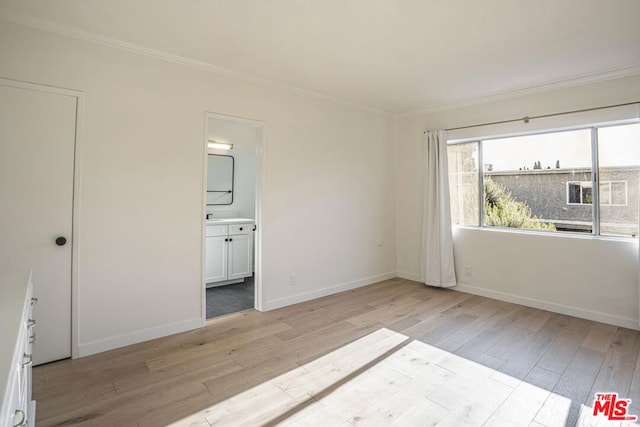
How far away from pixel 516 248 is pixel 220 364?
3.56 m

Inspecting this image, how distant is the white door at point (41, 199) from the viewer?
230cm

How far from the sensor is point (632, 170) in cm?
324

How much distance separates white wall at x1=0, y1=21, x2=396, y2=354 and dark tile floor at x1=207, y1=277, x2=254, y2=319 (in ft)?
1.31

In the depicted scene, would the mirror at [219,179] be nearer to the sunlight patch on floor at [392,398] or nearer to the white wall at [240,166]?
the white wall at [240,166]

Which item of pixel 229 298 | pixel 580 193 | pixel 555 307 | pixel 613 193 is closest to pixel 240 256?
pixel 229 298

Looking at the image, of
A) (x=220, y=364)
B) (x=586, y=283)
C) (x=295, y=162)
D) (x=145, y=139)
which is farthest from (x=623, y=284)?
(x=145, y=139)

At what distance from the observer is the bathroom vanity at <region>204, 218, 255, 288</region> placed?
A: 4430 millimetres

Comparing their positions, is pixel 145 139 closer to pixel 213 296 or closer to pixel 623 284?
pixel 213 296

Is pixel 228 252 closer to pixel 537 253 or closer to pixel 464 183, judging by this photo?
pixel 464 183

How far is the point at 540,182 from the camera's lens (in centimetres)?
390

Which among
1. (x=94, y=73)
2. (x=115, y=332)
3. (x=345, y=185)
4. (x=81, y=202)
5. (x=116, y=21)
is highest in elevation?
(x=116, y=21)

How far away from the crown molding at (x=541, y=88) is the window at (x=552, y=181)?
0.49 metres

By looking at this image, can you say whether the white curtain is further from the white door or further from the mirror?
the white door

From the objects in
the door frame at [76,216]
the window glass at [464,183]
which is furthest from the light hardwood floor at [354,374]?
the window glass at [464,183]
